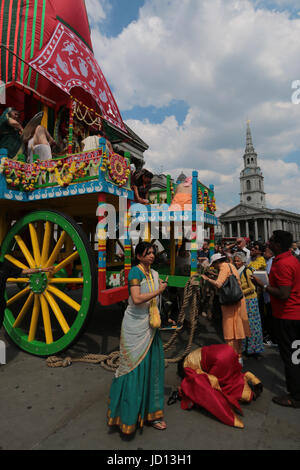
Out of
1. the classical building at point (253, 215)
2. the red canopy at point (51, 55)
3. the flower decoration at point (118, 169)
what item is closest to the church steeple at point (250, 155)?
the classical building at point (253, 215)

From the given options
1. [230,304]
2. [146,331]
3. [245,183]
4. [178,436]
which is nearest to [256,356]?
[230,304]

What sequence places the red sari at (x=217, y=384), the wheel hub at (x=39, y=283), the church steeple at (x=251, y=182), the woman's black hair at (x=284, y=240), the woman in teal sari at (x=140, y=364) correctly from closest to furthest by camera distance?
the woman in teal sari at (x=140, y=364), the red sari at (x=217, y=384), the woman's black hair at (x=284, y=240), the wheel hub at (x=39, y=283), the church steeple at (x=251, y=182)

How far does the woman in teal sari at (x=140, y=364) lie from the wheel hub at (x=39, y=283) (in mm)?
2000

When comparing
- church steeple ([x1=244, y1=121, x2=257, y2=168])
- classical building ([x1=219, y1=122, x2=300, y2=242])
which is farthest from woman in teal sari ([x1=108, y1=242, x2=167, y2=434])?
church steeple ([x1=244, y1=121, x2=257, y2=168])

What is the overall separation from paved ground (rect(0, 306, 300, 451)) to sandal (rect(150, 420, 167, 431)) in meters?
0.04

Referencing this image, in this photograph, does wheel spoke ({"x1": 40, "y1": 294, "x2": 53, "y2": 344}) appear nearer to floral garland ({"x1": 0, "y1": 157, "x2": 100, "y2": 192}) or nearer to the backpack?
floral garland ({"x1": 0, "y1": 157, "x2": 100, "y2": 192})

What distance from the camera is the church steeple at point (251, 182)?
88.2 metres

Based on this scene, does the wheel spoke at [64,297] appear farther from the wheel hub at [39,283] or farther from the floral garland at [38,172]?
the floral garland at [38,172]

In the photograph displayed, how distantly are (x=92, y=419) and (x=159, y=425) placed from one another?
2.12ft

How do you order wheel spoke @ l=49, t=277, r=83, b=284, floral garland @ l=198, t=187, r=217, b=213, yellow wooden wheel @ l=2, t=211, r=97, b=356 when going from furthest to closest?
1. floral garland @ l=198, t=187, r=217, b=213
2. wheel spoke @ l=49, t=277, r=83, b=284
3. yellow wooden wheel @ l=2, t=211, r=97, b=356

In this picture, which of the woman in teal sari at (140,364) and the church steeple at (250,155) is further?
the church steeple at (250,155)

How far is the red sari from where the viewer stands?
2436 mm

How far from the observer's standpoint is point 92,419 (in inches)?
95.0

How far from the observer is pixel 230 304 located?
361 cm
